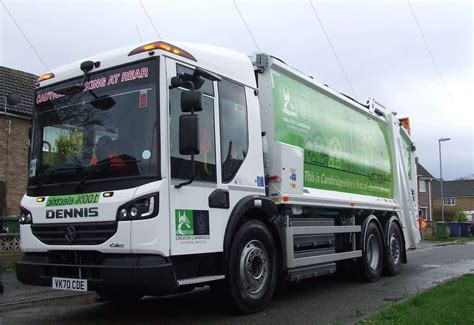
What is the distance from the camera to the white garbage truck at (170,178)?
529 centimetres

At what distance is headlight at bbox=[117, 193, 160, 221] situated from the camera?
204 inches

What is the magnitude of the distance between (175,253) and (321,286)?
481cm

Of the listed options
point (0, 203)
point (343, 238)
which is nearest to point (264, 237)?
point (343, 238)

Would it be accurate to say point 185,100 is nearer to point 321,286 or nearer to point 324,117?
point 324,117

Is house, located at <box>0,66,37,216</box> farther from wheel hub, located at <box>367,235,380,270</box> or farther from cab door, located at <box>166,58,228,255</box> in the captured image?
cab door, located at <box>166,58,228,255</box>

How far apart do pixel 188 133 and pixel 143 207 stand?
34.3 inches

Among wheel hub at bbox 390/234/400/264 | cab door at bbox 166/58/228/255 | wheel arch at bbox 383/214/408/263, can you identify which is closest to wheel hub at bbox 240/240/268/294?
cab door at bbox 166/58/228/255

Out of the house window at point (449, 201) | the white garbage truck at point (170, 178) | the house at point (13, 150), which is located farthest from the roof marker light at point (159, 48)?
the house window at point (449, 201)

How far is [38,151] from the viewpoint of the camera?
248 inches

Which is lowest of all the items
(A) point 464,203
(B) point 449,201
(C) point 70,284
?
(C) point 70,284

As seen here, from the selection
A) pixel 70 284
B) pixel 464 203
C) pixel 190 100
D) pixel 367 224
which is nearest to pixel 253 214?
pixel 190 100

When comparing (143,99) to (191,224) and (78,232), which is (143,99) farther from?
(78,232)

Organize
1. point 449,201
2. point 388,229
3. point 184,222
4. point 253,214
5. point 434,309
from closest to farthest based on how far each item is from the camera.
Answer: point 184,222 → point 434,309 → point 253,214 → point 388,229 → point 449,201

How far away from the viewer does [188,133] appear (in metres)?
5.29
